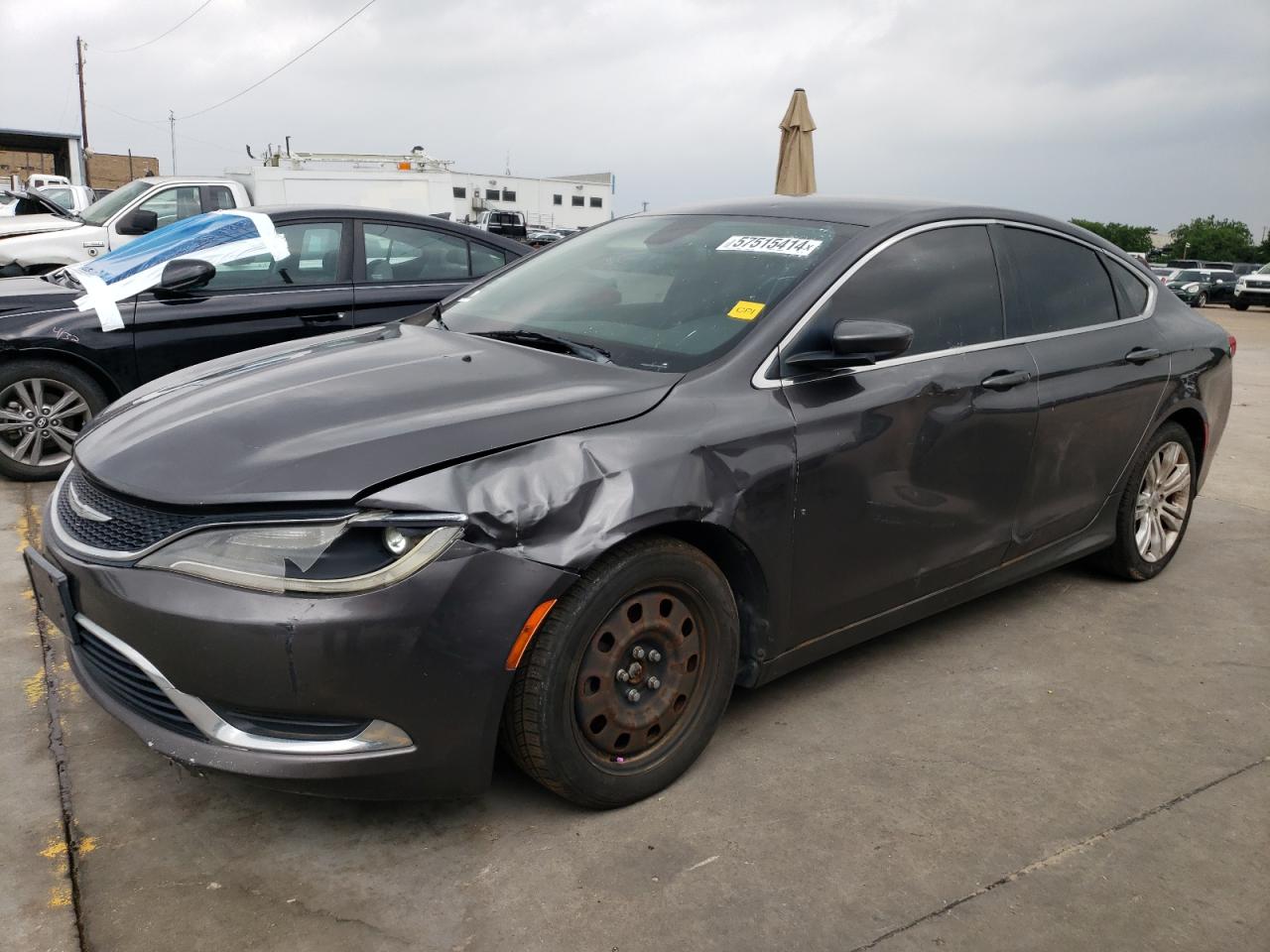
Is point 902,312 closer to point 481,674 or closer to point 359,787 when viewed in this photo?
point 481,674

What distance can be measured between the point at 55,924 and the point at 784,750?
5.99 feet

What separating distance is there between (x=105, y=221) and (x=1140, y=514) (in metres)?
10.2

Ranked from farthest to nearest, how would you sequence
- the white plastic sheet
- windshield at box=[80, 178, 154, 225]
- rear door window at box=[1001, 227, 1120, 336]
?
1. windshield at box=[80, 178, 154, 225]
2. the white plastic sheet
3. rear door window at box=[1001, 227, 1120, 336]

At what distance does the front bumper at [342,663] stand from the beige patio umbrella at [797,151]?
24.3 feet

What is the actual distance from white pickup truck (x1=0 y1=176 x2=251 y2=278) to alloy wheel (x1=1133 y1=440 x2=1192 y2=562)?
25.9 ft

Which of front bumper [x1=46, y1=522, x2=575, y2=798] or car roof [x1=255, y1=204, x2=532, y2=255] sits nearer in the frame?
front bumper [x1=46, y1=522, x2=575, y2=798]

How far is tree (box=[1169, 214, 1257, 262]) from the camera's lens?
6234cm

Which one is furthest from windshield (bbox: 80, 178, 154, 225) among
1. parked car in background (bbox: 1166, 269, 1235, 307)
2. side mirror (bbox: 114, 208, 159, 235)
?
parked car in background (bbox: 1166, 269, 1235, 307)

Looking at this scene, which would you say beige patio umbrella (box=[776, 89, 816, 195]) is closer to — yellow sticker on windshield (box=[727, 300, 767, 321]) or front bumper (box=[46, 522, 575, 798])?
yellow sticker on windshield (box=[727, 300, 767, 321])

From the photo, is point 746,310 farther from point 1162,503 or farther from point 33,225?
point 33,225

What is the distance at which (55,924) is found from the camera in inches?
86.9

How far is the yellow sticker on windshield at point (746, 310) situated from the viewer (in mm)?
2982

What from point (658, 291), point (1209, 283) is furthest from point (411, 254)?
point (1209, 283)

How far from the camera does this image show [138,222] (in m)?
9.54
